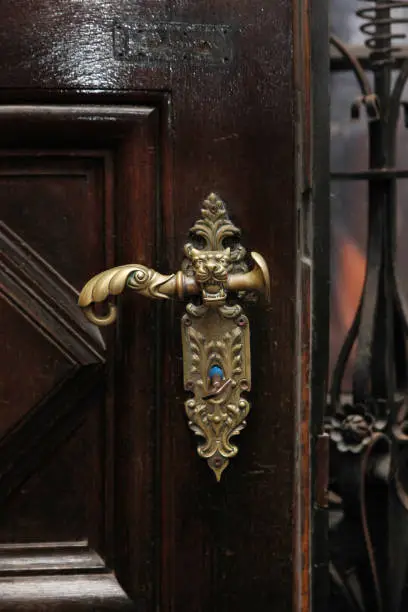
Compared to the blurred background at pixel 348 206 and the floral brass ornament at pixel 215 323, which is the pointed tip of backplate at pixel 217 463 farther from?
the blurred background at pixel 348 206

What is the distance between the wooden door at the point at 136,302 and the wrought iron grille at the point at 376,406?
0.59ft

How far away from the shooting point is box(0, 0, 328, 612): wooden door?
0.56 metres

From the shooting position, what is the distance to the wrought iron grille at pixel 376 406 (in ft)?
2.41

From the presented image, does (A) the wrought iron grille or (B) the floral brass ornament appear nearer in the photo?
(B) the floral brass ornament

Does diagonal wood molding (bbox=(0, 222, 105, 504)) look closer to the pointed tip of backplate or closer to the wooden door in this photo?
the wooden door

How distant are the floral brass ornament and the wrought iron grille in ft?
0.69

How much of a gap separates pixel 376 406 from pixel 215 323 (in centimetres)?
27

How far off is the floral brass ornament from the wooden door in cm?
1

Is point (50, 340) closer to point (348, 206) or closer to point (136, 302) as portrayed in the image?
point (136, 302)

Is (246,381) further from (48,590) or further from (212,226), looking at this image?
(48,590)

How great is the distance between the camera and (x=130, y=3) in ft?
1.84

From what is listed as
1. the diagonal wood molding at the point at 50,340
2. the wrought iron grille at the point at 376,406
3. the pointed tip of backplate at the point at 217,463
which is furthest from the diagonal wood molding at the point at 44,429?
the wrought iron grille at the point at 376,406

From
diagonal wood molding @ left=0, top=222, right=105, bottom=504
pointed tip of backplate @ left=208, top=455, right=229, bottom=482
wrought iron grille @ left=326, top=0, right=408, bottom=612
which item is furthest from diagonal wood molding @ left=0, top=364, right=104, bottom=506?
wrought iron grille @ left=326, top=0, right=408, bottom=612

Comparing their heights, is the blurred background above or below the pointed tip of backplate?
above
